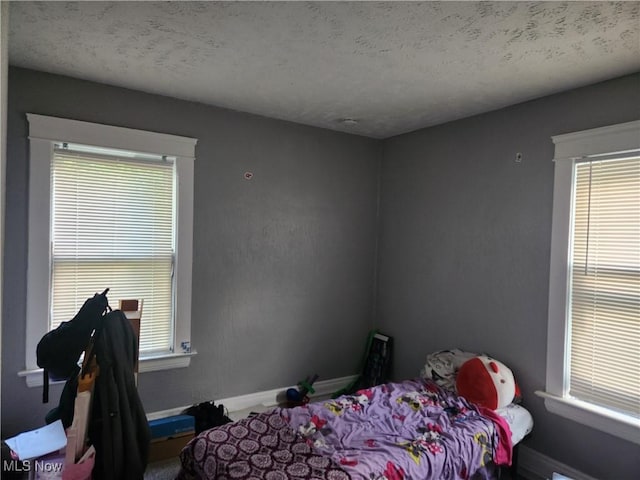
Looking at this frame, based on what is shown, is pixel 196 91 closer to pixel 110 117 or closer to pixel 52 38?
pixel 110 117

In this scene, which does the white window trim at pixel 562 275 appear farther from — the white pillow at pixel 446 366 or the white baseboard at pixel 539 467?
the white pillow at pixel 446 366

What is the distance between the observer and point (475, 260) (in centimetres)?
328

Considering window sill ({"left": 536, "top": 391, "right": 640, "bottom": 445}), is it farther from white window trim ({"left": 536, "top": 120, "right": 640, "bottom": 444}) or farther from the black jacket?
the black jacket

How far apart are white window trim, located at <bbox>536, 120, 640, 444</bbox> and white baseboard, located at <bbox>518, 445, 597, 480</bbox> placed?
0.33 m

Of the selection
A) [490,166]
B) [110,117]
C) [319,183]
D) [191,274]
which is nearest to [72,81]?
[110,117]

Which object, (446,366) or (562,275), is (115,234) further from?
(562,275)

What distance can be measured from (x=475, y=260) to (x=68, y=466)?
2886 millimetres

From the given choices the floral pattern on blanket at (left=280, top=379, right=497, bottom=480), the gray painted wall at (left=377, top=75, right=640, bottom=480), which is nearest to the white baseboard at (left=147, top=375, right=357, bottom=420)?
the gray painted wall at (left=377, top=75, right=640, bottom=480)

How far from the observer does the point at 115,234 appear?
117 inches

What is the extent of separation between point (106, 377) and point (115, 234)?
1.20m

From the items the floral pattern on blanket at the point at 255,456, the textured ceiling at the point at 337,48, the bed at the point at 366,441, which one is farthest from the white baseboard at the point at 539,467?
the textured ceiling at the point at 337,48

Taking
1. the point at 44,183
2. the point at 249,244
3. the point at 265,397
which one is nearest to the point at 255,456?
the point at 265,397

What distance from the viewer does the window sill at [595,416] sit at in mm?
2359

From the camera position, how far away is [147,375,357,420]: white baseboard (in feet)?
10.5
